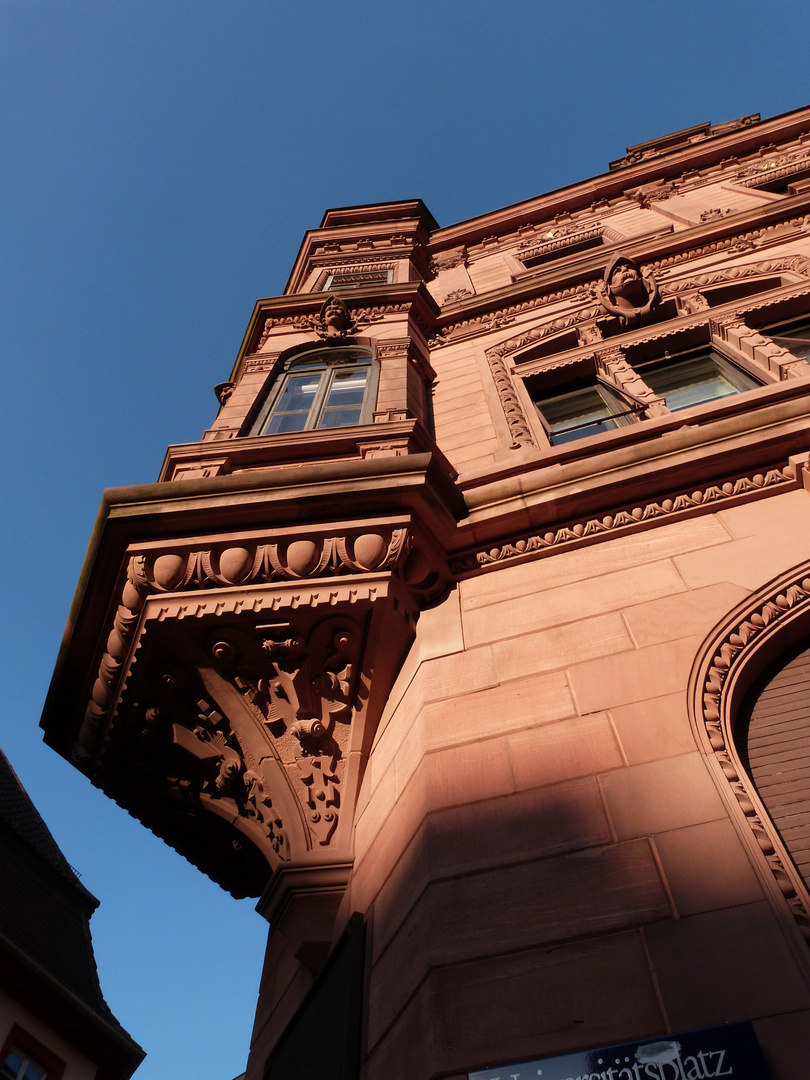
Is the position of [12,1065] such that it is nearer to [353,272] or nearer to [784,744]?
[784,744]

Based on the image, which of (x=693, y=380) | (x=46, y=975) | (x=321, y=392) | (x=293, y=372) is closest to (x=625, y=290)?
(x=693, y=380)

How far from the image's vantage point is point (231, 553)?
231 inches

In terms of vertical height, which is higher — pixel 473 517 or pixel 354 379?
pixel 354 379

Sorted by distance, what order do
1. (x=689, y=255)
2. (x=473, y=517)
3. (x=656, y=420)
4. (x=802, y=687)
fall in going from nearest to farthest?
(x=802, y=687)
(x=473, y=517)
(x=656, y=420)
(x=689, y=255)

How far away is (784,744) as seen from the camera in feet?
14.6

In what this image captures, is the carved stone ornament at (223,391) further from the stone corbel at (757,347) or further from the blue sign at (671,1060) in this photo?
the blue sign at (671,1060)

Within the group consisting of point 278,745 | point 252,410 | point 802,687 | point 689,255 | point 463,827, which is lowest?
point 463,827

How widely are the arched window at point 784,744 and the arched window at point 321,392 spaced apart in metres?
4.99

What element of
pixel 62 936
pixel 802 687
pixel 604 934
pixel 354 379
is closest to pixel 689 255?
pixel 354 379

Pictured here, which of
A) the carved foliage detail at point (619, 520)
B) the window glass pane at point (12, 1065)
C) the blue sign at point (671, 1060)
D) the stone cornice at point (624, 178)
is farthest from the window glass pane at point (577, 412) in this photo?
the window glass pane at point (12, 1065)

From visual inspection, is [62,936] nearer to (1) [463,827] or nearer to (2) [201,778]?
(2) [201,778]

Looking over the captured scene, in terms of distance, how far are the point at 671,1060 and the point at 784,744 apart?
200cm

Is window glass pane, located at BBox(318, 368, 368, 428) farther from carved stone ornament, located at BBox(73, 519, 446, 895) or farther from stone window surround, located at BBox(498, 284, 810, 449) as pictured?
carved stone ornament, located at BBox(73, 519, 446, 895)

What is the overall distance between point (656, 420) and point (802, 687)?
301 centimetres
